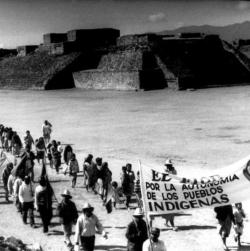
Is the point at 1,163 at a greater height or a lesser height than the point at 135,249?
greater

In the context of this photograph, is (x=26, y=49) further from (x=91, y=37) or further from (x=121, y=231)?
(x=121, y=231)

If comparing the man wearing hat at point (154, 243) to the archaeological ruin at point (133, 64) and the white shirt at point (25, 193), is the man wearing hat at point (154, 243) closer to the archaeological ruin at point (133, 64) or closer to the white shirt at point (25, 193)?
the white shirt at point (25, 193)

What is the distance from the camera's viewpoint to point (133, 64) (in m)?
42.4

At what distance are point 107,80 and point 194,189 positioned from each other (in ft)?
119

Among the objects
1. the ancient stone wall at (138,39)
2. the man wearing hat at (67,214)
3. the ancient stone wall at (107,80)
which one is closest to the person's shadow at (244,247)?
the man wearing hat at (67,214)

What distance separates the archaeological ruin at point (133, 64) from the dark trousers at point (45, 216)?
29631mm

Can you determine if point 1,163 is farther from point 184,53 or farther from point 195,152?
point 184,53

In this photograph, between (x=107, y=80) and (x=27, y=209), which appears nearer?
(x=27, y=209)

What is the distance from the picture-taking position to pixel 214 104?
26453 mm

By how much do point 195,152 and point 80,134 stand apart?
19.3ft

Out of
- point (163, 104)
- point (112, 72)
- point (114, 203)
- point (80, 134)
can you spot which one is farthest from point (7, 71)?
point (114, 203)

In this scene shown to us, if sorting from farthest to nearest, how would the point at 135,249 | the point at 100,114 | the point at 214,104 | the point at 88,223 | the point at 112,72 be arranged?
the point at 112,72, the point at 214,104, the point at 100,114, the point at 88,223, the point at 135,249

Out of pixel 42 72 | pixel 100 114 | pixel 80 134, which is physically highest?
pixel 42 72

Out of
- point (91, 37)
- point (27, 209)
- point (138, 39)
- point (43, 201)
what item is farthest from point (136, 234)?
point (91, 37)
